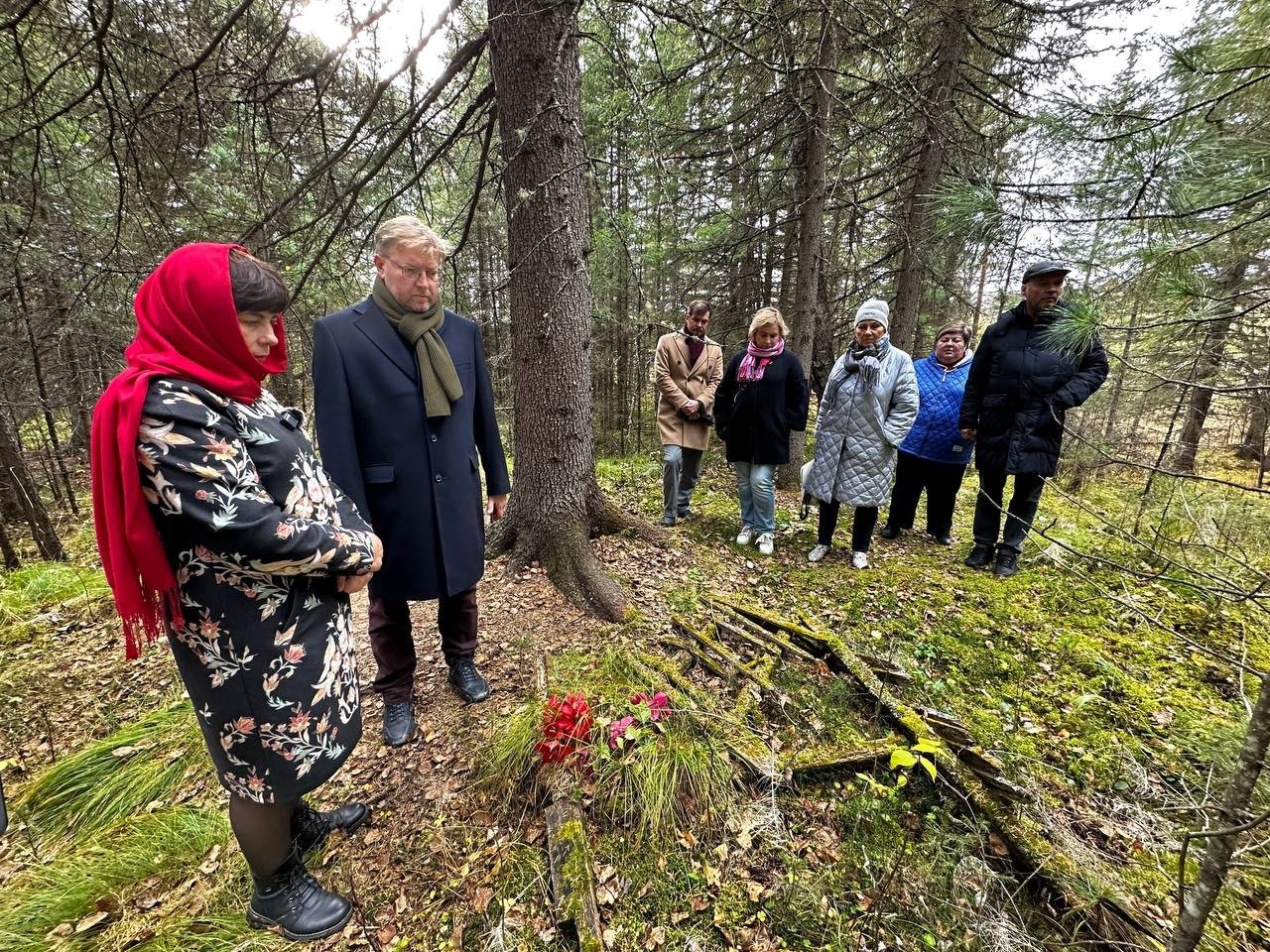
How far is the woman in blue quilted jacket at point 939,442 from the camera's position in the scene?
188 inches

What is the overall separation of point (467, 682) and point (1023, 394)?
4.70 metres

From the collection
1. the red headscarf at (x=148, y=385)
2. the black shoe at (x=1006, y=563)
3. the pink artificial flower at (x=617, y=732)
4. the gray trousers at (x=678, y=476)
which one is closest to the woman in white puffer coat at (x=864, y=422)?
the black shoe at (x=1006, y=563)

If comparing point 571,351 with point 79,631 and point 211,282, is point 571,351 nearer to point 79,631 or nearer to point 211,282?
point 211,282

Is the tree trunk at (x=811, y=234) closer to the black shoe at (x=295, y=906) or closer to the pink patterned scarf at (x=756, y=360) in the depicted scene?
the pink patterned scarf at (x=756, y=360)

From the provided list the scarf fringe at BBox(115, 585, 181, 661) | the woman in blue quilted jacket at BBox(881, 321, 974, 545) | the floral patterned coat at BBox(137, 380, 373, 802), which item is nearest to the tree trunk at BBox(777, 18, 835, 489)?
the woman in blue quilted jacket at BBox(881, 321, 974, 545)

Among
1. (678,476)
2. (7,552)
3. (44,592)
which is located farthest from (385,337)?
(7,552)

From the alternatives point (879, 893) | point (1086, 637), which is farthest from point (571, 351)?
point (1086, 637)

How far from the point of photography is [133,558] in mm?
1427

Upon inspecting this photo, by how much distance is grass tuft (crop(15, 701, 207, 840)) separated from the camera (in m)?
2.59

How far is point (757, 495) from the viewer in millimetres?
4969

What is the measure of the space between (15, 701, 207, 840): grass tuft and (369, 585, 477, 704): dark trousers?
113 cm

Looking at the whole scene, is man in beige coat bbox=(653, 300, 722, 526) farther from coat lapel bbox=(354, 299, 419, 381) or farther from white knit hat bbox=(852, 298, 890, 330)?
coat lapel bbox=(354, 299, 419, 381)

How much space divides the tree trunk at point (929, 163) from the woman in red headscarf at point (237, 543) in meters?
6.21

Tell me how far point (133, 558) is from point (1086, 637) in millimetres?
5256
